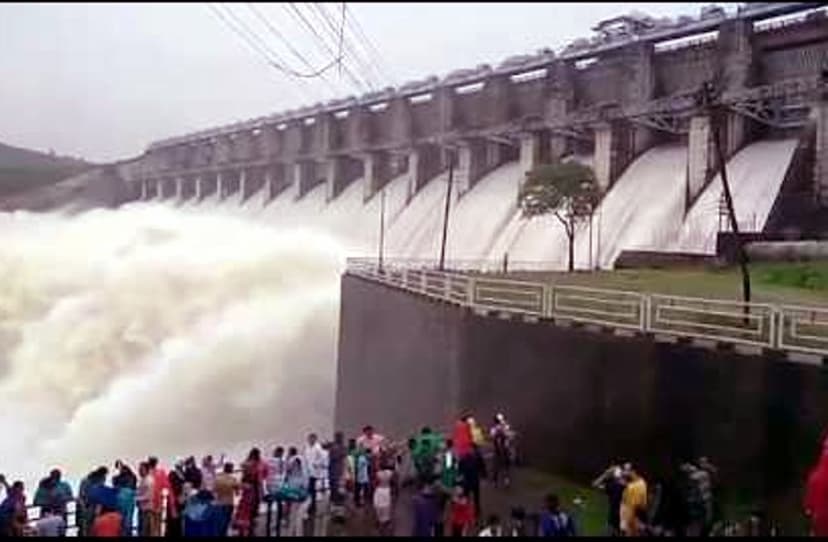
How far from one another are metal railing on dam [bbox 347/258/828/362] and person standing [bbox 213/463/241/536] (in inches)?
153

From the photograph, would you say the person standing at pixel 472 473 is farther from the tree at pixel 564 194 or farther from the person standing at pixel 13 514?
the tree at pixel 564 194

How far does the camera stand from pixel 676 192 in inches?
809

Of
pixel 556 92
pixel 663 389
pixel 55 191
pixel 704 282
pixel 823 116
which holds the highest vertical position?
pixel 556 92

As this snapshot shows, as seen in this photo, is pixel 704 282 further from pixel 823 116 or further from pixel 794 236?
pixel 823 116

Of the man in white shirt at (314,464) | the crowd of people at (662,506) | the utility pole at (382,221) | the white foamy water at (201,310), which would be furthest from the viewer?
the utility pole at (382,221)

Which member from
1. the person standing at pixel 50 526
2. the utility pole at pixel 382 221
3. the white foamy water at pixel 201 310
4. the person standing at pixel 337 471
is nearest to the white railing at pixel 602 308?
the person standing at pixel 337 471

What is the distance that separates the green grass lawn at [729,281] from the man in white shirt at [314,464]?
6.42m

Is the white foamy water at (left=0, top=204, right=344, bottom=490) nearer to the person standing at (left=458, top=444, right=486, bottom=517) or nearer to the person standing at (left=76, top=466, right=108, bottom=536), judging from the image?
the person standing at (left=76, top=466, right=108, bottom=536)

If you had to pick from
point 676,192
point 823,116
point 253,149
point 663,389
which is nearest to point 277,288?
point 676,192

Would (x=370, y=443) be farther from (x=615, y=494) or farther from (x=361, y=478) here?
(x=615, y=494)

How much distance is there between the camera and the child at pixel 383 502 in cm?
694

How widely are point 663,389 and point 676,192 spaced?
12586 mm

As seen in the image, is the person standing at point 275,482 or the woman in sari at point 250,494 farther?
the person standing at point 275,482

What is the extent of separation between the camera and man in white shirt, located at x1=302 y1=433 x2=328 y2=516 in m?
7.20
